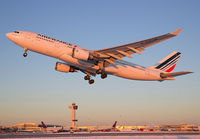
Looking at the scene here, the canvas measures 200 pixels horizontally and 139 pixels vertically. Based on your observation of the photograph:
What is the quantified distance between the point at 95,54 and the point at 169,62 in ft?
52.9

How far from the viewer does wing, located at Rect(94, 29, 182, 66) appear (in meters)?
31.4

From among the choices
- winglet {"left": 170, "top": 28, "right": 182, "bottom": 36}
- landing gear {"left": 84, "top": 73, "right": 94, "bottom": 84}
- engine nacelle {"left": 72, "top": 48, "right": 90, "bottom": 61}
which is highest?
winglet {"left": 170, "top": 28, "right": 182, "bottom": 36}

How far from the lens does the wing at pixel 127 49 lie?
31422 millimetres

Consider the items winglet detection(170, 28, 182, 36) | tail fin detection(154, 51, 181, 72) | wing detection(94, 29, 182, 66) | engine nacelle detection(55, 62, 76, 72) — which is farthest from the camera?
tail fin detection(154, 51, 181, 72)

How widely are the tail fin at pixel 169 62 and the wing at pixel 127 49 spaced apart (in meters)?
9.84

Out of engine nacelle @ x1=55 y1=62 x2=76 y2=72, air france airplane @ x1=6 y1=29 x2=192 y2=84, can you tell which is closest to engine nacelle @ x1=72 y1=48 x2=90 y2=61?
air france airplane @ x1=6 y1=29 x2=192 y2=84

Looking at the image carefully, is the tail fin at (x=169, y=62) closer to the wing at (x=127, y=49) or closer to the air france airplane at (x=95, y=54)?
the air france airplane at (x=95, y=54)

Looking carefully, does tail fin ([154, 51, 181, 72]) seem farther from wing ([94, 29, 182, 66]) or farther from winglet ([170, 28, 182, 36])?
winglet ([170, 28, 182, 36])

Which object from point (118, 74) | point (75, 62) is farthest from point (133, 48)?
point (75, 62)

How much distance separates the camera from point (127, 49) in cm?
3500

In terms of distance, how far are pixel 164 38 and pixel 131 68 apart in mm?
8808

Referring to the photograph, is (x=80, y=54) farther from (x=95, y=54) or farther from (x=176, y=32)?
(x=176, y=32)

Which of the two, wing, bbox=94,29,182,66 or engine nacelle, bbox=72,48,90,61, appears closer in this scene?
wing, bbox=94,29,182,66

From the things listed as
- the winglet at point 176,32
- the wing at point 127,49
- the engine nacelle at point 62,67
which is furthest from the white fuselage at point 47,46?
the winglet at point 176,32
